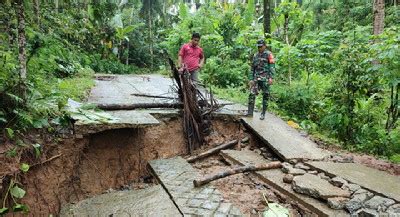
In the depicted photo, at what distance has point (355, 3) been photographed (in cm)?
1638

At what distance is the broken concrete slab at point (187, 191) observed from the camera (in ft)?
11.9

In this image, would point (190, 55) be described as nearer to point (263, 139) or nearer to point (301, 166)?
point (263, 139)

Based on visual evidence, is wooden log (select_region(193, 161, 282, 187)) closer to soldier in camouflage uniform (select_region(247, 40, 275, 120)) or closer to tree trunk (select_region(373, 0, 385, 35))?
soldier in camouflage uniform (select_region(247, 40, 275, 120))

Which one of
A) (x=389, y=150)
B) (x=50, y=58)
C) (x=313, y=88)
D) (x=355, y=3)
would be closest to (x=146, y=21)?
(x=355, y=3)

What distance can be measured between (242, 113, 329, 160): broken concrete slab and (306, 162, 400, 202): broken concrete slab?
1.26 ft

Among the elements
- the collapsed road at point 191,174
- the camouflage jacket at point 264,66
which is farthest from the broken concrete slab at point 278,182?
the camouflage jacket at point 264,66

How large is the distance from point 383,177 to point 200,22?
11506mm

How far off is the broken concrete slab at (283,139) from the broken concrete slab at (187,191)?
1404 millimetres

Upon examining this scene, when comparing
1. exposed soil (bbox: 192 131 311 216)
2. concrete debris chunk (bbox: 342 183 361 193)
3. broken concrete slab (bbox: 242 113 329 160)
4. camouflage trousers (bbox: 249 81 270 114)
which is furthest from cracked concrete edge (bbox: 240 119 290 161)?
concrete debris chunk (bbox: 342 183 361 193)

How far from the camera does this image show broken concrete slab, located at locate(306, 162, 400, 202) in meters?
3.68

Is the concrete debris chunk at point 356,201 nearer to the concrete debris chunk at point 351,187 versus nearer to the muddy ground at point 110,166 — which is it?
the concrete debris chunk at point 351,187

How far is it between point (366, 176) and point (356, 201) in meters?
0.86

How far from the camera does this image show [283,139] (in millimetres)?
5527

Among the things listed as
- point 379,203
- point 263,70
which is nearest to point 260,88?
point 263,70
